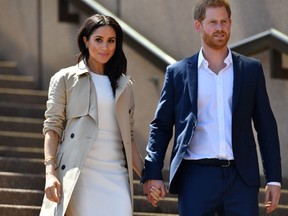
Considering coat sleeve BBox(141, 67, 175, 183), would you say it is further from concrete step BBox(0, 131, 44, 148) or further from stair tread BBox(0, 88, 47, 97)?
stair tread BBox(0, 88, 47, 97)

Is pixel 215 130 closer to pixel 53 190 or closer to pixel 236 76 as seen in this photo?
pixel 236 76

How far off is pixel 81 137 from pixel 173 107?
0.56m

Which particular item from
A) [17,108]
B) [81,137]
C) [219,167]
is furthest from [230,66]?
[17,108]

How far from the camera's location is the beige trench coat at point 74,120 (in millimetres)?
5410

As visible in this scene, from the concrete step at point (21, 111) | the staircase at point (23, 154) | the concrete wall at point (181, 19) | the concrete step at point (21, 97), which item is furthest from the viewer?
the concrete step at point (21, 97)

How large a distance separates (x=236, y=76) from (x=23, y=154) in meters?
3.79

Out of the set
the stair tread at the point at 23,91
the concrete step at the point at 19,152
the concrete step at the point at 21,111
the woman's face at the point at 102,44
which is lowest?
the concrete step at the point at 19,152

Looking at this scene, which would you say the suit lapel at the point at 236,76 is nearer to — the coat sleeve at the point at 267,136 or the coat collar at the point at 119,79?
the coat sleeve at the point at 267,136

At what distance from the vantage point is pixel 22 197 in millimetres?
7543

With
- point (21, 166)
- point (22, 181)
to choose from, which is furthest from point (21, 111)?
point (22, 181)

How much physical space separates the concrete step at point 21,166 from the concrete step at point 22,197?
623mm

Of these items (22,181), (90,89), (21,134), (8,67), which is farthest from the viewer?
(8,67)

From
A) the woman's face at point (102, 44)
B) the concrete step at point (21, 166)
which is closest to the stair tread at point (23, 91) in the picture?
the concrete step at point (21, 166)

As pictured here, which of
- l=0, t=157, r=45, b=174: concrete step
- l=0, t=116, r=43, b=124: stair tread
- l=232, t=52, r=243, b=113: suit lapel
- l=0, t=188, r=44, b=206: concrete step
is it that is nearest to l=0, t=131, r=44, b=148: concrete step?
l=0, t=116, r=43, b=124: stair tread
